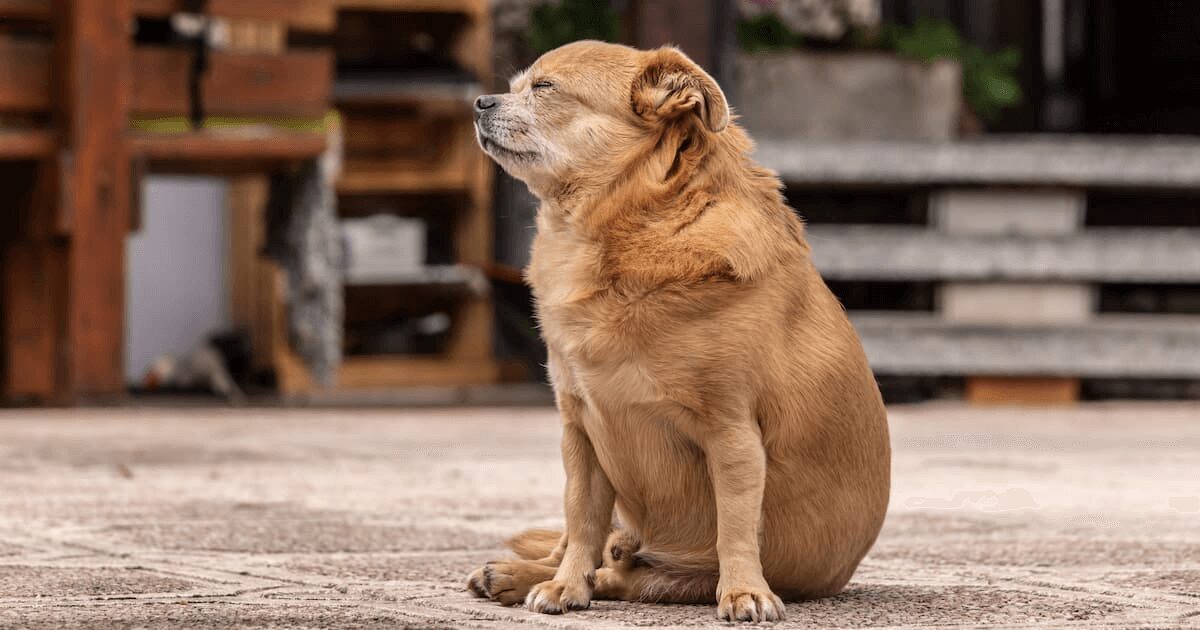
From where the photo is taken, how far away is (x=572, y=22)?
694 centimetres

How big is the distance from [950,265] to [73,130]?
3.26 meters

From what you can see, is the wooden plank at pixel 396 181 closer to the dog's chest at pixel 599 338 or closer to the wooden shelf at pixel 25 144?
the wooden shelf at pixel 25 144

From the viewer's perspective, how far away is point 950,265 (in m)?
6.12

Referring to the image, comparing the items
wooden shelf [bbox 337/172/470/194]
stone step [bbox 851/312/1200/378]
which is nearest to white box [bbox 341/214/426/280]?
wooden shelf [bbox 337/172/470/194]

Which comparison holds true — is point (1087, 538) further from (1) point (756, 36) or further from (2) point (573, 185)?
(1) point (756, 36)

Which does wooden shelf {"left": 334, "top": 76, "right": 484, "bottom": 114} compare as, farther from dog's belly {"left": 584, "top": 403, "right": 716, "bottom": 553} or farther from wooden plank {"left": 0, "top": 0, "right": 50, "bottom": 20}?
dog's belly {"left": 584, "top": 403, "right": 716, "bottom": 553}

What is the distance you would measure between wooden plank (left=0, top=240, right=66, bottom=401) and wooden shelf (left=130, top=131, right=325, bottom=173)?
0.47 metres

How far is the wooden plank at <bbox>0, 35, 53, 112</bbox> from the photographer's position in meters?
5.22

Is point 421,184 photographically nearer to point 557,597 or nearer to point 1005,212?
point 1005,212

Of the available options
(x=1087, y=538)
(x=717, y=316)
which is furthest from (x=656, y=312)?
(x=1087, y=538)

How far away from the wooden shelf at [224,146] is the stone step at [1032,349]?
2.20 meters

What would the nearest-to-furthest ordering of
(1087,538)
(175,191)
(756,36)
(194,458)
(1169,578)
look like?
(1169,578), (1087,538), (194,458), (756,36), (175,191)

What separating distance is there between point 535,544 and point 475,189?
16.8 ft

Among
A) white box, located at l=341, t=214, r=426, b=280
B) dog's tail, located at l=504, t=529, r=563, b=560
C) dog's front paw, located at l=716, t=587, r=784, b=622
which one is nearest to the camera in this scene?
dog's front paw, located at l=716, t=587, r=784, b=622
